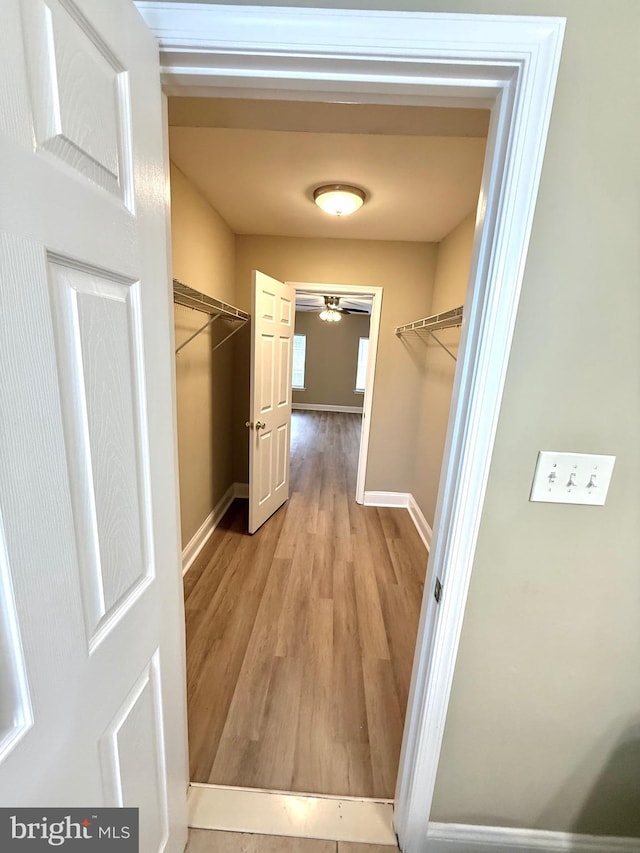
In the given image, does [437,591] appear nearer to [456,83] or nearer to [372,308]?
[456,83]

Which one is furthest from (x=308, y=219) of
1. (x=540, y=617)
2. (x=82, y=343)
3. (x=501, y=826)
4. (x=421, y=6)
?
(x=501, y=826)

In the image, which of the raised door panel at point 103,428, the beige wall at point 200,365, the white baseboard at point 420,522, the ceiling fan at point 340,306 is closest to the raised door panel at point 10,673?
the raised door panel at point 103,428

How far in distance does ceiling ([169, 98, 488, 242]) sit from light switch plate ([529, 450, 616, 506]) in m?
1.16

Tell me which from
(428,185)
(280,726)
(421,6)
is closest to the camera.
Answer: (421,6)

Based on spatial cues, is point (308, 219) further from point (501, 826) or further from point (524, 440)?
point (501, 826)

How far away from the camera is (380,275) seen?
3270 mm

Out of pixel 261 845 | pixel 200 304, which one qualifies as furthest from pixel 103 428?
pixel 200 304

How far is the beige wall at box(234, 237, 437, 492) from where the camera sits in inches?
127

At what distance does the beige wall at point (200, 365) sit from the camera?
218 centimetres

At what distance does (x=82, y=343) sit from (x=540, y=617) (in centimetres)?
121

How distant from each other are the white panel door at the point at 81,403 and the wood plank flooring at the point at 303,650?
2.16ft

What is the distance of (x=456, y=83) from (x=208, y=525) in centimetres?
287

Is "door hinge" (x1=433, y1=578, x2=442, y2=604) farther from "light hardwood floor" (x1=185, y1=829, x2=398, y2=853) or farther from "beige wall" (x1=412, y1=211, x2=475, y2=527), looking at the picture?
"beige wall" (x1=412, y1=211, x2=475, y2=527)

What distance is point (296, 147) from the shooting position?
5.75ft
